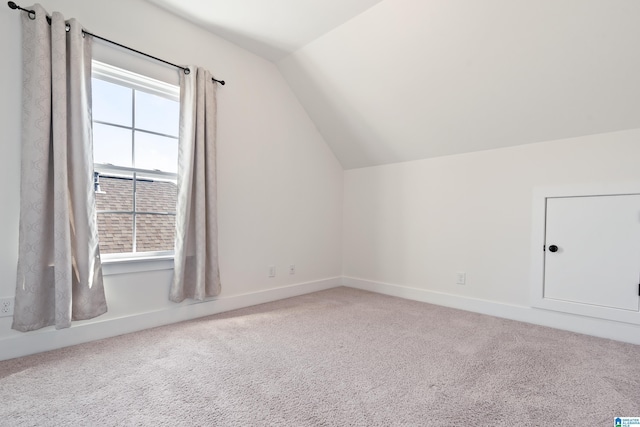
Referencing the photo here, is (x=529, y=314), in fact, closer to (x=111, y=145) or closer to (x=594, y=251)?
(x=594, y=251)

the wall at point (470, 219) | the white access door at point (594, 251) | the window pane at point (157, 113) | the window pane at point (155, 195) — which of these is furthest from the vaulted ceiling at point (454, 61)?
the window pane at point (155, 195)

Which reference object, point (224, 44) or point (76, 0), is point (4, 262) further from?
point (224, 44)

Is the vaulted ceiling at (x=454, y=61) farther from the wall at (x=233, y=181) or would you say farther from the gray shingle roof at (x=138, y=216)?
the gray shingle roof at (x=138, y=216)

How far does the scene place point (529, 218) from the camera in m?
2.63

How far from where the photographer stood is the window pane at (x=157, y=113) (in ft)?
7.94

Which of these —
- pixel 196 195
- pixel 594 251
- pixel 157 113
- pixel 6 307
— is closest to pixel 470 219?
A: pixel 594 251

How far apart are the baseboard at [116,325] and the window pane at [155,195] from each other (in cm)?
81

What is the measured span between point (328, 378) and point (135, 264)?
1.62 meters

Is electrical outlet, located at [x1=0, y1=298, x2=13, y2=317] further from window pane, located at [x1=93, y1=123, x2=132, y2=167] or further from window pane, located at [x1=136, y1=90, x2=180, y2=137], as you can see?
window pane, located at [x1=136, y1=90, x2=180, y2=137]

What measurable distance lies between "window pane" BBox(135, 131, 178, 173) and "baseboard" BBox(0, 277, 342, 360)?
1143 mm

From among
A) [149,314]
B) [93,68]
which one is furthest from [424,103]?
[149,314]

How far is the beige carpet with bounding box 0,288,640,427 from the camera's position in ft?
4.41

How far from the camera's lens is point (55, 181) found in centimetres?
185

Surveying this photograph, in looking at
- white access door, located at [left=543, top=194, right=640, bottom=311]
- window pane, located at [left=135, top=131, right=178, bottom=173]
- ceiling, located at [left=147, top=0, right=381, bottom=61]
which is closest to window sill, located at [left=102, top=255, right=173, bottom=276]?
window pane, located at [left=135, top=131, right=178, bottom=173]
